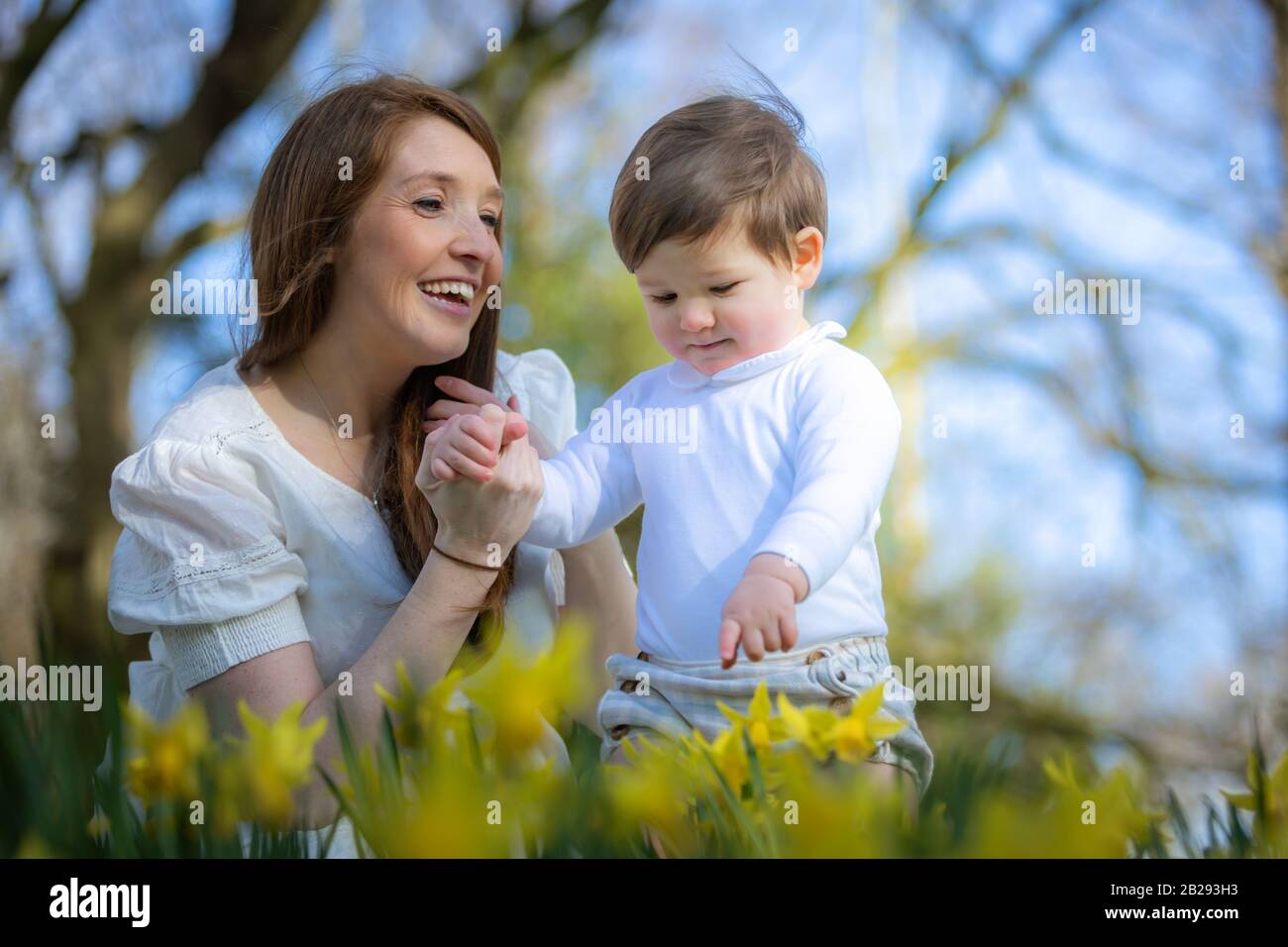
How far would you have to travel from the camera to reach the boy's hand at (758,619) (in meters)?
0.77

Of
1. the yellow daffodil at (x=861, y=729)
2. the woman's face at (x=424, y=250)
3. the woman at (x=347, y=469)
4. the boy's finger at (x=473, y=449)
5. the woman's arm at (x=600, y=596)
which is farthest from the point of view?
the woman's arm at (x=600, y=596)

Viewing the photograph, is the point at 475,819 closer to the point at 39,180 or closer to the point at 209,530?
the point at 209,530

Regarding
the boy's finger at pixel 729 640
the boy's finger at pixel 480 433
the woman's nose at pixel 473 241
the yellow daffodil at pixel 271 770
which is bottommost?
the yellow daffodil at pixel 271 770

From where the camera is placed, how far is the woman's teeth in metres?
1.19

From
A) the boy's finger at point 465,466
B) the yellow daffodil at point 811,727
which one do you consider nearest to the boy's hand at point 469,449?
the boy's finger at point 465,466

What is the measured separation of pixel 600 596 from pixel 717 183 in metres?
0.55

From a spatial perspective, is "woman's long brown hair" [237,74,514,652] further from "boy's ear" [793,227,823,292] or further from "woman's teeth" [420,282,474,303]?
"boy's ear" [793,227,823,292]

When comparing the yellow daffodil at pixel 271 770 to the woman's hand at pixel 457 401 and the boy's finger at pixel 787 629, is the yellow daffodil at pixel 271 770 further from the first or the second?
the woman's hand at pixel 457 401

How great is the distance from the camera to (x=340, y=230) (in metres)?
1.23

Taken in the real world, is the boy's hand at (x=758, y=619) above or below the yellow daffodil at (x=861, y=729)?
above

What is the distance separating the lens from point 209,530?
1134mm
